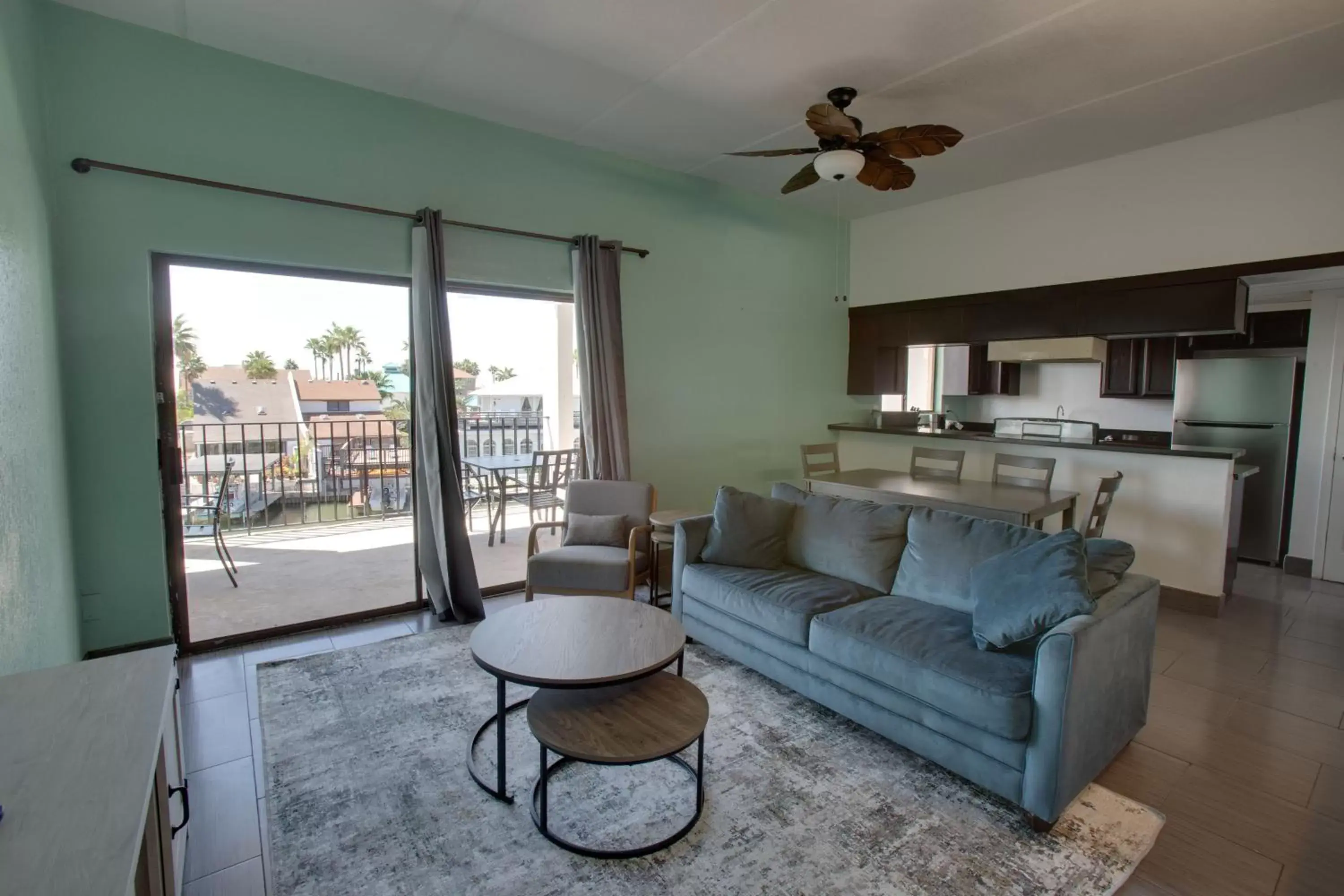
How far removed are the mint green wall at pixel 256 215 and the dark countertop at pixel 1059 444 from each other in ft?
5.74

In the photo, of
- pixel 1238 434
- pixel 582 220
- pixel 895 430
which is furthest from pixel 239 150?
pixel 1238 434

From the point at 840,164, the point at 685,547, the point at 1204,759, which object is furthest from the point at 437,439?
the point at 1204,759

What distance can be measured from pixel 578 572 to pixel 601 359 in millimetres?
1563

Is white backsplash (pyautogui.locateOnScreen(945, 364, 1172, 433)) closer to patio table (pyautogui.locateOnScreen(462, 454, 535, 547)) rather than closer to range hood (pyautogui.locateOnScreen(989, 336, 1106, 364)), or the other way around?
range hood (pyautogui.locateOnScreen(989, 336, 1106, 364))

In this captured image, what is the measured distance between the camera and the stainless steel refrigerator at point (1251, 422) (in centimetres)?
496

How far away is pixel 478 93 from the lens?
3.59 meters

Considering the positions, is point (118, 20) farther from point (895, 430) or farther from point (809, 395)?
point (895, 430)

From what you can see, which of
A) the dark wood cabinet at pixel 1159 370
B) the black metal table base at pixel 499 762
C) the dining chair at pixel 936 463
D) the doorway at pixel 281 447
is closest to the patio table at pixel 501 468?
the doorway at pixel 281 447

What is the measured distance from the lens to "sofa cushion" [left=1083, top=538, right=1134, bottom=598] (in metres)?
2.34

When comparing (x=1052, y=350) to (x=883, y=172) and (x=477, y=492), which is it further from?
(x=477, y=492)

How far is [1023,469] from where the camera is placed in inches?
184

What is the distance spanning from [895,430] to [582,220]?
3314 mm

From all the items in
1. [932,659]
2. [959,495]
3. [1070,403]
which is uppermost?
[1070,403]

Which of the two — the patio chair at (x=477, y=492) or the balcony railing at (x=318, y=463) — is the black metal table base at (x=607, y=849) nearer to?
the balcony railing at (x=318, y=463)
